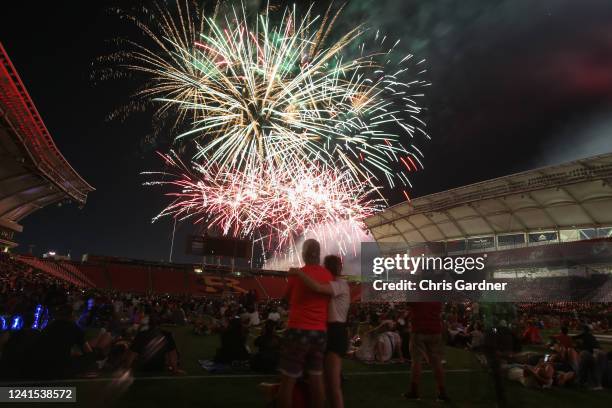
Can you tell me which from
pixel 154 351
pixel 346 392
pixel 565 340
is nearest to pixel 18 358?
pixel 154 351

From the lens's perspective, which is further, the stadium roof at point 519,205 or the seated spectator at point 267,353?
the stadium roof at point 519,205

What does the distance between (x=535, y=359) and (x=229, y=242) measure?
1584 inches

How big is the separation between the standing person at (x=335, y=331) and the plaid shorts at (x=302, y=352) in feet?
1.31

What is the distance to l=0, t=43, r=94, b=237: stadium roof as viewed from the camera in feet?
68.7

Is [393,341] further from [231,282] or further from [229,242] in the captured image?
[231,282]

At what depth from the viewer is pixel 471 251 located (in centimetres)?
3797

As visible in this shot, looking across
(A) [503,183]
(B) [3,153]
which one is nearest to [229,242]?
(B) [3,153]

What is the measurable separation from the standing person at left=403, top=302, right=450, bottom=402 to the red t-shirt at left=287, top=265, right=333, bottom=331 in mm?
3024

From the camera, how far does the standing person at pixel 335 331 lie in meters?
3.47

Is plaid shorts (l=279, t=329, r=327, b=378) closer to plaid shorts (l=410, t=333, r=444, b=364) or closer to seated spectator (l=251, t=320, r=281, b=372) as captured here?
plaid shorts (l=410, t=333, r=444, b=364)

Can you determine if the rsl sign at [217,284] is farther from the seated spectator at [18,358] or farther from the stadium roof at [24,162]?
the seated spectator at [18,358]

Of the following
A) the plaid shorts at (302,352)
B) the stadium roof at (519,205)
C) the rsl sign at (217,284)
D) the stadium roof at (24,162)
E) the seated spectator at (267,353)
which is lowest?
the seated spectator at (267,353)

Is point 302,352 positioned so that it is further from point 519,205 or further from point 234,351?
point 519,205

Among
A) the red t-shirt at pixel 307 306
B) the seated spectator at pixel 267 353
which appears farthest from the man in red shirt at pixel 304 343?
the seated spectator at pixel 267 353
